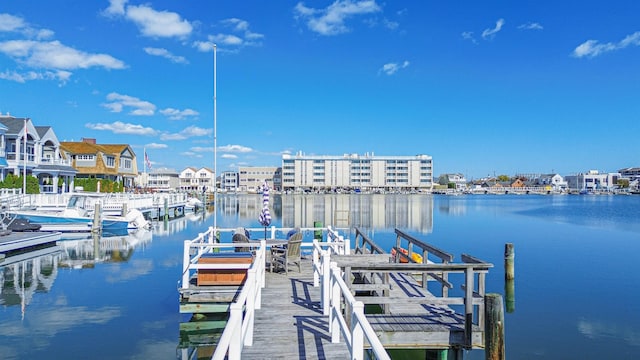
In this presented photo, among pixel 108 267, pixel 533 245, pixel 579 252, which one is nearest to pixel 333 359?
pixel 108 267

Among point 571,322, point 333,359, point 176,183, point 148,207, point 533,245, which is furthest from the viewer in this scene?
point 176,183

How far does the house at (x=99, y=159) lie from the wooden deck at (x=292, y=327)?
178 feet

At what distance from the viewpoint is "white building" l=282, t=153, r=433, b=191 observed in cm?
19138

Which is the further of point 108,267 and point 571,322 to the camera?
point 108,267

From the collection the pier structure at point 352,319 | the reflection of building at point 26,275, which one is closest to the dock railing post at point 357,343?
the pier structure at point 352,319

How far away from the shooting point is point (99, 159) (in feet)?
202

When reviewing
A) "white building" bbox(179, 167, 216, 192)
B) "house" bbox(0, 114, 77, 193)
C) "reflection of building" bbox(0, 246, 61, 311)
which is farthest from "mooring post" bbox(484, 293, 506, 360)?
"white building" bbox(179, 167, 216, 192)

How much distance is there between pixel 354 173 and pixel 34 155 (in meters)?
153

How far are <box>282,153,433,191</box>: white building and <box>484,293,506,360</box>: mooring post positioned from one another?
183 m

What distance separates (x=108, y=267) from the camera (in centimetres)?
2230

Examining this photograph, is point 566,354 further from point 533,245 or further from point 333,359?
point 533,245

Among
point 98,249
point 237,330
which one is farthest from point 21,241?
point 237,330

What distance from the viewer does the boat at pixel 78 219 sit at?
1334 inches

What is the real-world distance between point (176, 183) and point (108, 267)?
530ft
